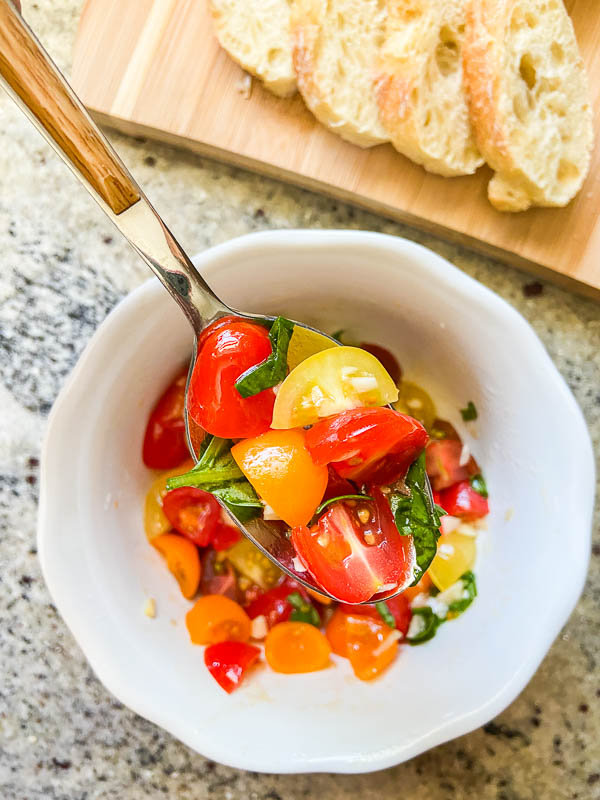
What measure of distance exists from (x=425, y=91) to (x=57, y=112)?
0.60 m

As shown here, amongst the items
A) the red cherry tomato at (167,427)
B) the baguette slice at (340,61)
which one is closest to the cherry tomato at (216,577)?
the red cherry tomato at (167,427)

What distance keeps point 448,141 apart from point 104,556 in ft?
2.98

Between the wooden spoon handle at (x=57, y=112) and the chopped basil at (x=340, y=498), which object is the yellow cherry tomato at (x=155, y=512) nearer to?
the chopped basil at (x=340, y=498)

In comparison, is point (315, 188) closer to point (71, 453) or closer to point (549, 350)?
point (549, 350)

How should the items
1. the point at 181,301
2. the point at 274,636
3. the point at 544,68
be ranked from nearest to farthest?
the point at 181,301
the point at 544,68
the point at 274,636

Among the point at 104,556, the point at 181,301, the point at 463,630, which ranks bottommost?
the point at 463,630

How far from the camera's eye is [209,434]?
1112 millimetres

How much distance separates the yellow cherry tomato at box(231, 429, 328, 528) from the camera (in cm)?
99

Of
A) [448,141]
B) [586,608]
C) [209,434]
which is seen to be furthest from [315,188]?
[586,608]

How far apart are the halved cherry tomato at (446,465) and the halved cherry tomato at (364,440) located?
27 cm

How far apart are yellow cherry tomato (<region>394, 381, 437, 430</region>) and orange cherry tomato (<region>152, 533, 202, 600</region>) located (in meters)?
0.48

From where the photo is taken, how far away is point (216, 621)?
4.13 feet

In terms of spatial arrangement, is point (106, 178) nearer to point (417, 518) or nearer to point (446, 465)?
point (417, 518)

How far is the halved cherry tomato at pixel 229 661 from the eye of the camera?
4.00 ft
